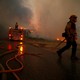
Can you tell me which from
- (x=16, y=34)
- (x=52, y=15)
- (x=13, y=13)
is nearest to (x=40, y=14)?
(x=52, y=15)

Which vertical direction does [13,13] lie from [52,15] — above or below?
above

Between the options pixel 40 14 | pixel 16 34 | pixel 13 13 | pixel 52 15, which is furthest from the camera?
pixel 13 13

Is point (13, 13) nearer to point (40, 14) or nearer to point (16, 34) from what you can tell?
point (40, 14)

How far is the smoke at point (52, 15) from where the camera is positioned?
32625mm

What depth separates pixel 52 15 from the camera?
38.2 metres

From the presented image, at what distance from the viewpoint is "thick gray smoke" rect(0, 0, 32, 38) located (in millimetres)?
40259

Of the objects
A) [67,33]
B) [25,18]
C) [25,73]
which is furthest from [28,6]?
[25,73]

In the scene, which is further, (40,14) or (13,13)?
(13,13)

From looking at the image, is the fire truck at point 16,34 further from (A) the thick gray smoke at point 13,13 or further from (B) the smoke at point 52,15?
(A) the thick gray smoke at point 13,13

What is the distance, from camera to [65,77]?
5801 mm

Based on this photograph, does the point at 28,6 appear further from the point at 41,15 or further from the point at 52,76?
the point at 52,76

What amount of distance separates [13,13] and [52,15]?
7.73 metres

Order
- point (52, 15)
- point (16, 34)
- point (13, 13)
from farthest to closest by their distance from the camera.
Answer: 1. point (13, 13)
2. point (52, 15)
3. point (16, 34)

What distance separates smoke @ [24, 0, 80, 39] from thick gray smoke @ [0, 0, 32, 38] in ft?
5.70
